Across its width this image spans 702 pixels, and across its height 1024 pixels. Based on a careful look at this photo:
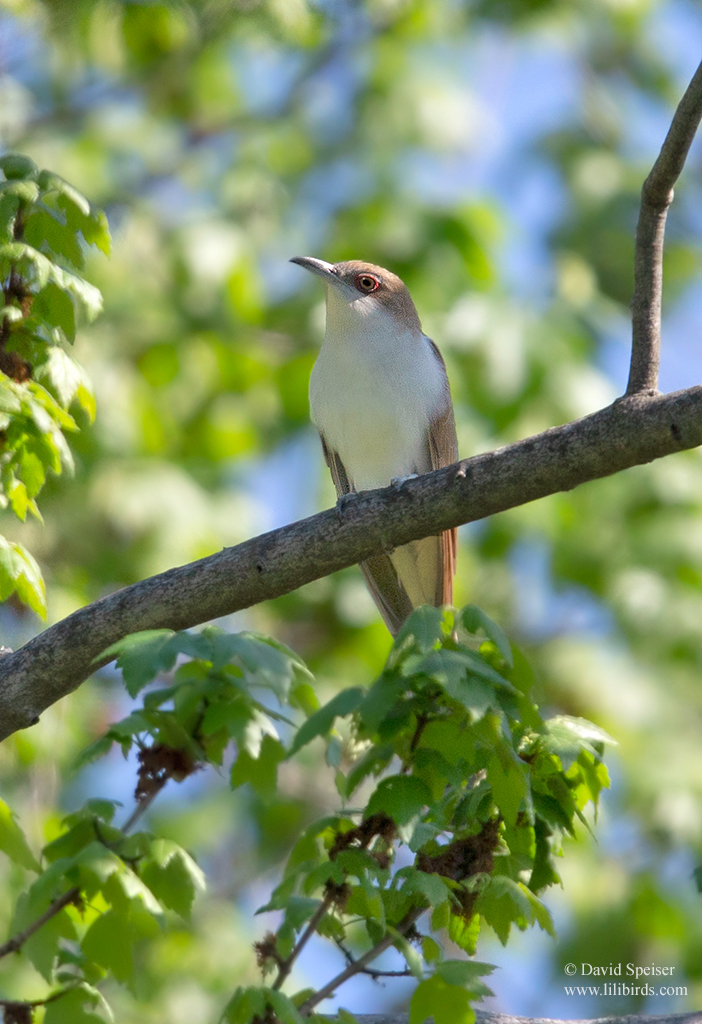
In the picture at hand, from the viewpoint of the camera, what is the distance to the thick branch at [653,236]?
3.75m

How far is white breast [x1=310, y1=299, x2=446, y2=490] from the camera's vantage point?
615cm

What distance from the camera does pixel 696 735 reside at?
888 centimetres

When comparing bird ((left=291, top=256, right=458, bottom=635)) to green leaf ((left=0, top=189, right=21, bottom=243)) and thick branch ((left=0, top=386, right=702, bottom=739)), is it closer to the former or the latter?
thick branch ((left=0, top=386, right=702, bottom=739))

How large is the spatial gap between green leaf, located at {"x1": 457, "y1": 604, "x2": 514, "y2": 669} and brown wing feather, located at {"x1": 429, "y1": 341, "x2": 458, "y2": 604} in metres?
3.42

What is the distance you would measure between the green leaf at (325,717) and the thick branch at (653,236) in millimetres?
1549

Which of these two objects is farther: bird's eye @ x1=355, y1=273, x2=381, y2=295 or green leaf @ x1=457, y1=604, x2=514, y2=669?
bird's eye @ x1=355, y1=273, x2=381, y2=295

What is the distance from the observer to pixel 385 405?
20.2 feet

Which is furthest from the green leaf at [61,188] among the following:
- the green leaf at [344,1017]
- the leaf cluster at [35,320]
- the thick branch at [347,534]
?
the green leaf at [344,1017]

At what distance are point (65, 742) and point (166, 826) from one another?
227cm

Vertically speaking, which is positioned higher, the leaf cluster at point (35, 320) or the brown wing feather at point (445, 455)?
the brown wing feather at point (445, 455)

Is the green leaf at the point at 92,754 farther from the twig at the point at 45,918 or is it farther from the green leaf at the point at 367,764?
the green leaf at the point at 367,764

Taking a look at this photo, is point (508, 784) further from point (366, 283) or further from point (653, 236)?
point (366, 283)

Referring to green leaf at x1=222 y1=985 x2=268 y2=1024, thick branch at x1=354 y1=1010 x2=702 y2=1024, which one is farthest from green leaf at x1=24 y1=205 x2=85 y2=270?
thick branch at x1=354 y1=1010 x2=702 y2=1024

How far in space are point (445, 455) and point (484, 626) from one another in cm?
364
